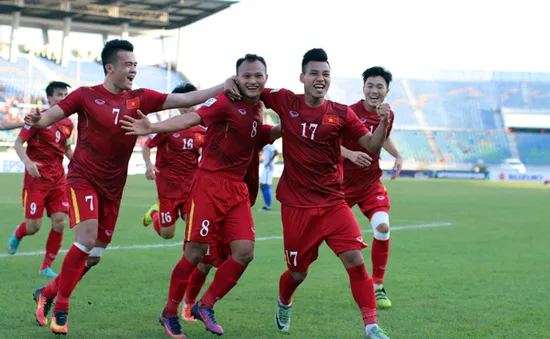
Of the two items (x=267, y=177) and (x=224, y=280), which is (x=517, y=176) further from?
(x=224, y=280)

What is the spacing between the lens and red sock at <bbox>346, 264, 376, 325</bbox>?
18.5 feet

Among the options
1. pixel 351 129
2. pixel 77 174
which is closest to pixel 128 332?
pixel 77 174

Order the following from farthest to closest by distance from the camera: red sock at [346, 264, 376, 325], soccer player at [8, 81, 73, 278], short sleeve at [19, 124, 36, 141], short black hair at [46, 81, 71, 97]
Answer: soccer player at [8, 81, 73, 278]
short sleeve at [19, 124, 36, 141]
short black hair at [46, 81, 71, 97]
red sock at [346, 264, 376, 325]

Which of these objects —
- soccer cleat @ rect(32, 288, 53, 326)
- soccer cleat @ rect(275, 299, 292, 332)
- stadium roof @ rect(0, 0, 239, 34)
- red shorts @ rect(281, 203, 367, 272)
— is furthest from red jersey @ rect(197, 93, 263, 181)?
stadium roof @ rect(0, 0, 239, 34)

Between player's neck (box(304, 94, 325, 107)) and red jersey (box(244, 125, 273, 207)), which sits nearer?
player's neck (box(304, 94, 325, 107))

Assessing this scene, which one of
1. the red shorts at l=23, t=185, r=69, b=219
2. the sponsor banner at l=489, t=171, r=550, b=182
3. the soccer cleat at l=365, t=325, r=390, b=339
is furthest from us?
the sponsor banner at l=489, t=171, r=550, b=182

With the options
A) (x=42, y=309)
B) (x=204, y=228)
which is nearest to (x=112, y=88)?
(x=204, y=228)

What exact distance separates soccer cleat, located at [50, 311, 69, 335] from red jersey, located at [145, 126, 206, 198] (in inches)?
154

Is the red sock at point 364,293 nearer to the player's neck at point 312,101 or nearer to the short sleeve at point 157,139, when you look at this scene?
the player's neck at point 312,101

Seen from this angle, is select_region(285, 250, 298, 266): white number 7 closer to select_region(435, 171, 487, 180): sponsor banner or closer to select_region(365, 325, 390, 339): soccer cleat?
select_region(365, 325, 390, 339): soccer cleat

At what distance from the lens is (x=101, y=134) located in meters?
6.25

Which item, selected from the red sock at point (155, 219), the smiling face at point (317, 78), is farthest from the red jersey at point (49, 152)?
the smiling face at point (317, 78)

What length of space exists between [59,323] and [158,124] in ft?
5.73

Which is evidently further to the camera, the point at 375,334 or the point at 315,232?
the point at 315,232
